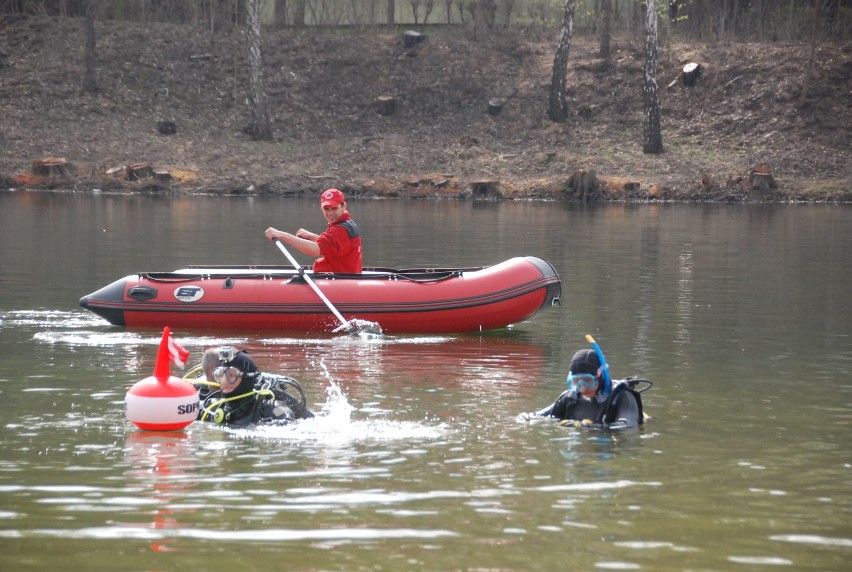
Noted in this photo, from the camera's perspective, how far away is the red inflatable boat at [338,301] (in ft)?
49.4

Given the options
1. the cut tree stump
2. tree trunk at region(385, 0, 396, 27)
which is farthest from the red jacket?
tree trunk at region(385, 0, 396, 27)

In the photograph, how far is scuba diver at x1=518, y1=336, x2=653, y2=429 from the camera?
9500 mm

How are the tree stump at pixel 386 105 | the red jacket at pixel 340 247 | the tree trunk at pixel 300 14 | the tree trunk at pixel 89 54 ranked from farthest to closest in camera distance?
1. the tree trunk at pixel 300 14
2. the tree stump at pixel 386 105
3. the tree trunk at pixel 89 54
4. the red jacket at pixel 340 247

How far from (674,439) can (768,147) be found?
99.5 feet

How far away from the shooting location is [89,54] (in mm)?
41219

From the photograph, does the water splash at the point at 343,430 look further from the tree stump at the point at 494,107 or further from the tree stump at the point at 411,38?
the tree stump at the point at 411,38

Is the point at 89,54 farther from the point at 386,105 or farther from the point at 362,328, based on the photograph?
the point at 362,328

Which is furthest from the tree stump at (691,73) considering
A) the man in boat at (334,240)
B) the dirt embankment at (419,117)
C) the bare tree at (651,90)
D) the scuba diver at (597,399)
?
the scuba diver at (597,399)

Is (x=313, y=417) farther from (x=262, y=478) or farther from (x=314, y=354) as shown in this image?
(x=314, y=354)

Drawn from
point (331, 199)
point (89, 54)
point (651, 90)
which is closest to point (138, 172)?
point (89, 54)

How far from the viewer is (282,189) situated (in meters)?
37.5

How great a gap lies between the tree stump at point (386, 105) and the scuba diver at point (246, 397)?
32.7m

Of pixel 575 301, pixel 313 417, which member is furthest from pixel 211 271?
pixel 313 417

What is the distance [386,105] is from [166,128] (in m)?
7.05
